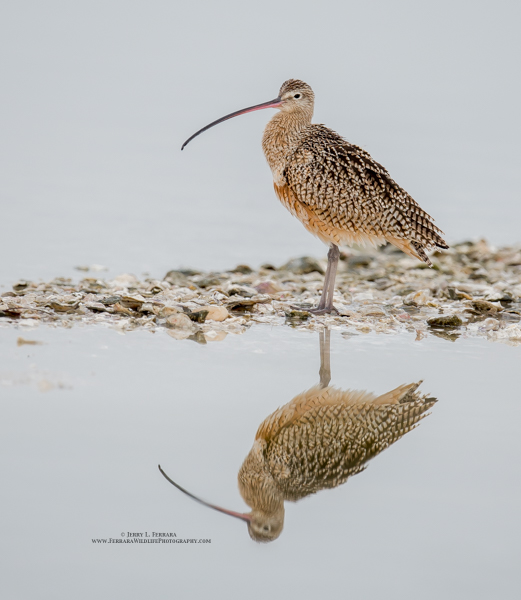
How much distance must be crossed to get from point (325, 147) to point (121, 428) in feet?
12.5

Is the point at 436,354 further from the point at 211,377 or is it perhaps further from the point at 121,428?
the point at 121,428

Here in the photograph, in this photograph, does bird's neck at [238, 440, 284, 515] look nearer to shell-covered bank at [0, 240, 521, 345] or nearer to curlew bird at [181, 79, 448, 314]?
shell-covered bank at [0, 240, 521, 345]

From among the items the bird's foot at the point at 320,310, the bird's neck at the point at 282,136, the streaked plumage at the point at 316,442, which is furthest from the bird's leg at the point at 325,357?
the bird's neck at the point at 282,136

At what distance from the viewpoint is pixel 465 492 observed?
373 cm

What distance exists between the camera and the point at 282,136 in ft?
24.7

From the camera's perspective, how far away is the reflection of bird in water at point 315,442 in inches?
146

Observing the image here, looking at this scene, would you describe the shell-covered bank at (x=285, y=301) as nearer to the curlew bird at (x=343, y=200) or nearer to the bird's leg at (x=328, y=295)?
the bird's leg at (x=328, y=295)

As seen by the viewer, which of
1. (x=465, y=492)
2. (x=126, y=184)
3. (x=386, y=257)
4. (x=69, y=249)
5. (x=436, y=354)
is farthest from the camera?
(x=126, y=184)

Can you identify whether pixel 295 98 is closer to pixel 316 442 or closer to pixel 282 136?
pixel 282 136

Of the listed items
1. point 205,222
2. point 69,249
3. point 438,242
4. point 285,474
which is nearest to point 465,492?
point 285,474

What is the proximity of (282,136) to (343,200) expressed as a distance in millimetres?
960

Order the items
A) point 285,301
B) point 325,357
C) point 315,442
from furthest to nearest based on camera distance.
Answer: point 285,301 < point 325,357 < point 315,442

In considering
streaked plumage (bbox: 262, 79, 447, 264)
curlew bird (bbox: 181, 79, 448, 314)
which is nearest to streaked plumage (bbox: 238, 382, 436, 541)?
curlew bird (bbox: 181, 79, 448, 314)

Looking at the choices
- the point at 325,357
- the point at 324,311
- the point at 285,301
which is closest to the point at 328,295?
the point at 324,311
